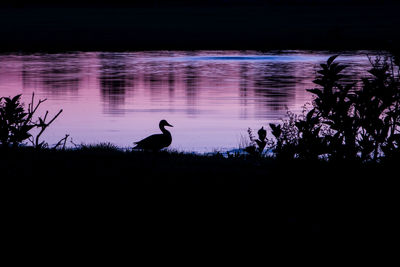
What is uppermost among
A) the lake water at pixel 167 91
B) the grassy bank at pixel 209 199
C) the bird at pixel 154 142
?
the grassy bank at pixel 209 199

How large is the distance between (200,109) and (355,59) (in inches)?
900

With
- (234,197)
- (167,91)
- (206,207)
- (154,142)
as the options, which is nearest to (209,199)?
(206,207)

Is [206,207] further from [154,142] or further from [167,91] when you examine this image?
[167,91]

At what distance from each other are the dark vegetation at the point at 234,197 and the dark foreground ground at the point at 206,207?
1cm

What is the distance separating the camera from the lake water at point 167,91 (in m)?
18.4

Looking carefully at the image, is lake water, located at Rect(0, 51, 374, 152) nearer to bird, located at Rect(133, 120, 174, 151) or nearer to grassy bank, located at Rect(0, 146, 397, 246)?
grassy bank, located at Rect(0, 146, 397, 246)

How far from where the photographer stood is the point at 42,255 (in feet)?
25.4

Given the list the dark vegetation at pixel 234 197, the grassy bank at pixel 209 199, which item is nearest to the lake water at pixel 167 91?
the dark vegetation at pixel 234 197

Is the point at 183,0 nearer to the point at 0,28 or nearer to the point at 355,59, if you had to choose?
the point at 0,28

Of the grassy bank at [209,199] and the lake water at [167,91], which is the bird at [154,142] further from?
the grassy bank at [209,199]

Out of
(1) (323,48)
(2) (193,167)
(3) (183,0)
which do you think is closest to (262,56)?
(1) (323,48)

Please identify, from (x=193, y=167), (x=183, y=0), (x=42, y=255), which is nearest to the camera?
(x=42, y=255)

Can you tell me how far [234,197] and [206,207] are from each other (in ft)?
1.34

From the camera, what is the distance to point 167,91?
89.0 ft
